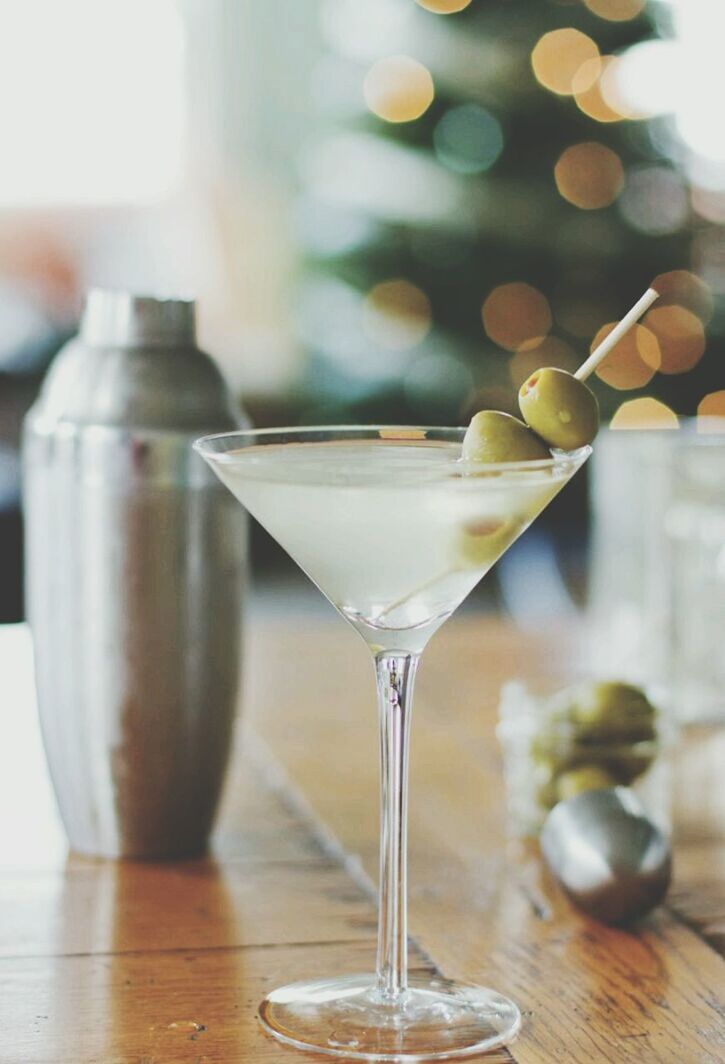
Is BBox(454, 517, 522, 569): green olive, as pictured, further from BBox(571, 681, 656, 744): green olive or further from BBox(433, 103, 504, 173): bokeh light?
BBox(433, 103, 504, 173): bokeh light

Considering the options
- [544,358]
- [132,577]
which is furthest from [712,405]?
[132,577]

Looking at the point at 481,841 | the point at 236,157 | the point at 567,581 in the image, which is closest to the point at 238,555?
the point at 481,841

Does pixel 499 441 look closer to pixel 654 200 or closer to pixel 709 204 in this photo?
pixel 654 200

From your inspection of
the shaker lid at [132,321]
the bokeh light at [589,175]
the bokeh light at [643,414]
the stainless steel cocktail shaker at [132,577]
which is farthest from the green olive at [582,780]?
the bokeh light at [589,175]

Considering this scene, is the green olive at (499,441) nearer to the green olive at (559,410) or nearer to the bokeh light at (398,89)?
the green olive at (559,410)

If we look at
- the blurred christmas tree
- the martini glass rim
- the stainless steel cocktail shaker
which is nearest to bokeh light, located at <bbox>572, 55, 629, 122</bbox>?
the blurred christmas tree
